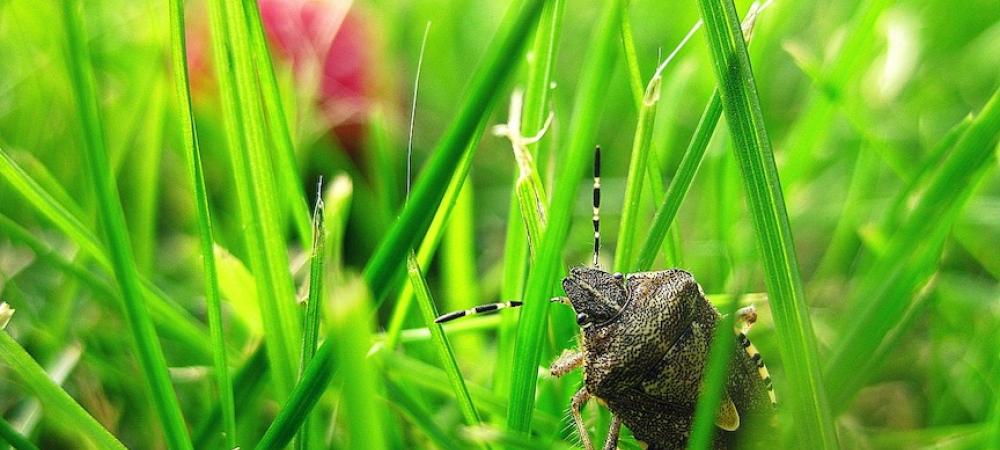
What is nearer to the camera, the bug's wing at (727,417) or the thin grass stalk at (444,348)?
the thin grass stalk at (444,348)

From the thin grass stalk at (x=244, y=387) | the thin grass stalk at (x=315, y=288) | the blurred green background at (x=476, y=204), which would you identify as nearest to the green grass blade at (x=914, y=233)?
the blurred green background at (x=476, y=204)

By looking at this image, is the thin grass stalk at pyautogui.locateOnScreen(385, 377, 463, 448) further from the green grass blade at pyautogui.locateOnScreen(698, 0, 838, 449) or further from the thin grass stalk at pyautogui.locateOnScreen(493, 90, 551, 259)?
the green grass blade at pyautogui.locateOnScreen(698, 0, 838, 449)

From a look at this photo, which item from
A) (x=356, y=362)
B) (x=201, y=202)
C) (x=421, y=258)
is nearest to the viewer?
(x=356, y=362)

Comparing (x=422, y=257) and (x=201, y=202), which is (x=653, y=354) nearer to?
(x=422, y=257)

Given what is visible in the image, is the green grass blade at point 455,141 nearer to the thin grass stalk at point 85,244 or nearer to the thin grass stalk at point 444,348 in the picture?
the thin grass stalk at point 444,348

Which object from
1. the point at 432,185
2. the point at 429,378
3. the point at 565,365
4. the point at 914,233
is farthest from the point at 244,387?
the point at 914,233

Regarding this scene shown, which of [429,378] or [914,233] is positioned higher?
[914,233]

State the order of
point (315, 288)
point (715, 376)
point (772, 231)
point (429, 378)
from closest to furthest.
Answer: point (715, 376) < point (772, 231) < point (315, 288) < point (429, 378)

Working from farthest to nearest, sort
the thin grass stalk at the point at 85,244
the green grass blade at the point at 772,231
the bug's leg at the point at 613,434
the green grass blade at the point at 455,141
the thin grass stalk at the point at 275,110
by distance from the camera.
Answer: the bug's leg at the point at 613,434, the thin grass stalk at the point at 85,244, the thin grass stalk at the point at 275,110, the green grass blade at the point at 772,231, the green grass blade at the point at 455,141
